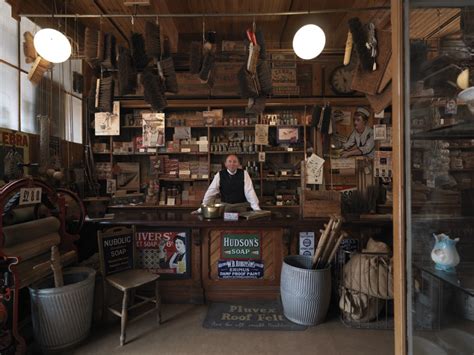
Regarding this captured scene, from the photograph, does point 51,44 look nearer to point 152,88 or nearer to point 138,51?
point 138,51

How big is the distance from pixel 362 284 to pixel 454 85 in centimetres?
179

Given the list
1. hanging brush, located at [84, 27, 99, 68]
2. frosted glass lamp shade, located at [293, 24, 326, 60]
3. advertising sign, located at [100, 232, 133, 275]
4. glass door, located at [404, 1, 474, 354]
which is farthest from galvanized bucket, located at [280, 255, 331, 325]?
hanging brush, located at [84, 27, 99, 68]

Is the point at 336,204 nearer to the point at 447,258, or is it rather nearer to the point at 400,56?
the point at 447,258

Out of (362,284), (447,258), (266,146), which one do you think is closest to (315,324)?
(362,284)

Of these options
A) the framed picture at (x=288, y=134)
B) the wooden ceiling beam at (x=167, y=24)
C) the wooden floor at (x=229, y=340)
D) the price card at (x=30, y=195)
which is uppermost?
the wooden ceiling beam at (x=167, y=24)

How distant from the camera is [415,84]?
1400 millimetres

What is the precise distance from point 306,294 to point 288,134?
2.91m

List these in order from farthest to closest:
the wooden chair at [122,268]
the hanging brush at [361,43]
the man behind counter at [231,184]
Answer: the man behind counter at [231,184] < the wooden chair at [122,268] < the hanging brush at [361,43]

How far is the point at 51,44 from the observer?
105 inches

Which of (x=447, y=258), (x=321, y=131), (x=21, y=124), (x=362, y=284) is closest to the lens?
(x=447, y=258)

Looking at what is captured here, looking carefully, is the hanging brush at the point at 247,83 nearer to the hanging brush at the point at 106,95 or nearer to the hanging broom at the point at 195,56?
the hanging broom at the point at 195,56

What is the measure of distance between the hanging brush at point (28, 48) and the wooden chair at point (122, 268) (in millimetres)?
2378

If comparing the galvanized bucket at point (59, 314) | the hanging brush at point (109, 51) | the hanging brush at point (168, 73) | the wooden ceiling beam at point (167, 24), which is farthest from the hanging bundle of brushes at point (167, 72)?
the galvanized bucket at point (59, 314)

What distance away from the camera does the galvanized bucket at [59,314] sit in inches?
85.4
